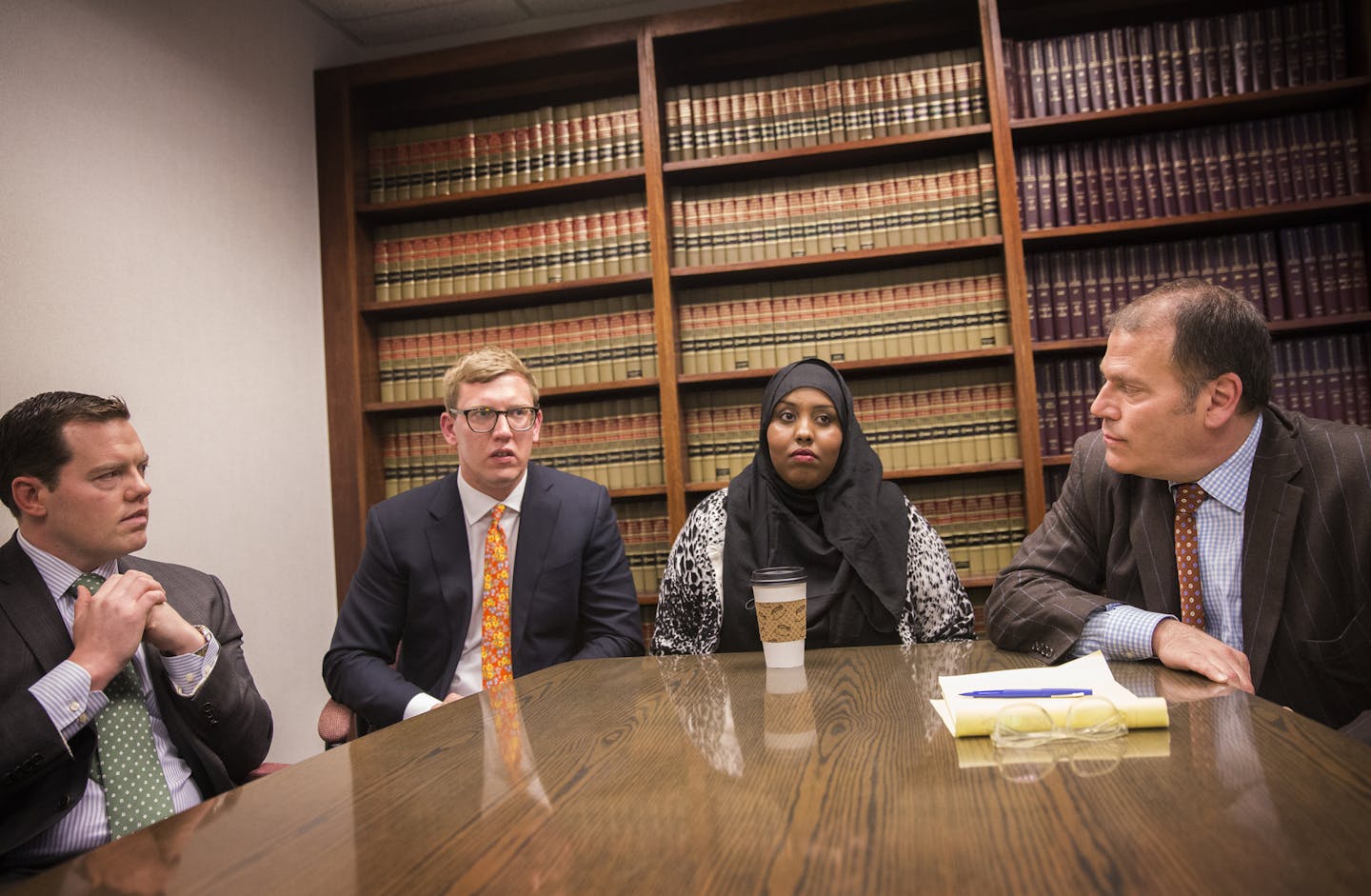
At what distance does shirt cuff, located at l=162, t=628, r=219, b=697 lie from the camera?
1562 mm

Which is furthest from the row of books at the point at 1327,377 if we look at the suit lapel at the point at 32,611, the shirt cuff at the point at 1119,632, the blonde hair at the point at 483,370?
the suit lapel at the point at 32,611

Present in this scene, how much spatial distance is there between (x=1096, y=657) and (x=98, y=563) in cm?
164

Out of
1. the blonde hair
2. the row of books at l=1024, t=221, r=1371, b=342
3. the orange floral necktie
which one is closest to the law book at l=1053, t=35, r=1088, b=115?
the row of books at l=1024, t=221, r=1371, b=342

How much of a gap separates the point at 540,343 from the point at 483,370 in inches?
48.1

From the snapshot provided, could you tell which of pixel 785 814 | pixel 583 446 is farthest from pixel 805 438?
pixel 785 814

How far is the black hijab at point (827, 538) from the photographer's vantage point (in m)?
2.04

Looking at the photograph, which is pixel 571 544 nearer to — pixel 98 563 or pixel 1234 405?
pixel 98 563

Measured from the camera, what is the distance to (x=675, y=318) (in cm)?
334

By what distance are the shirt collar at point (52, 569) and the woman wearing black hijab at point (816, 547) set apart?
113 centimetres

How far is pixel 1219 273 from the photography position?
3.08 meters

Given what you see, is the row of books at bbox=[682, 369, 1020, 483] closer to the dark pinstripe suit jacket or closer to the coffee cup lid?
the dark pinstripe suit jacket

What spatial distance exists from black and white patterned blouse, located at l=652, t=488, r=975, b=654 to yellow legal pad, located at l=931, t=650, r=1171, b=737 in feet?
2.56

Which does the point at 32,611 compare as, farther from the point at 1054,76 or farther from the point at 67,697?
the point at 1054,76

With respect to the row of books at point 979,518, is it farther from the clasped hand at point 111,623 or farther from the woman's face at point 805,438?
the clasped hand at point 111,623
